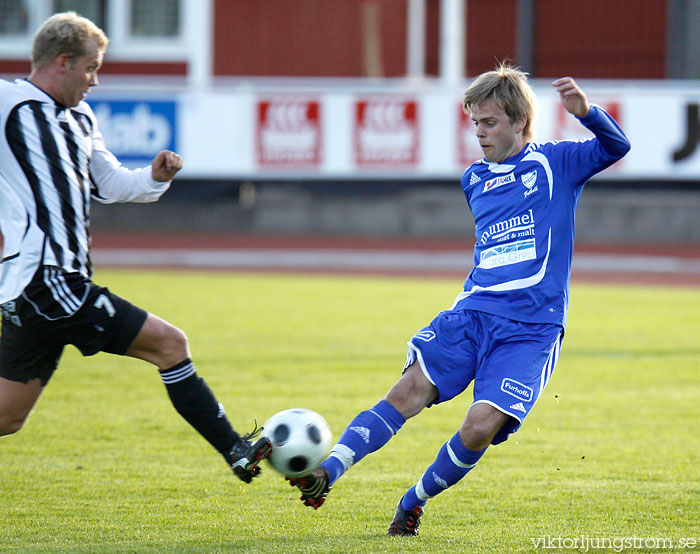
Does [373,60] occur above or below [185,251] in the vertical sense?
above

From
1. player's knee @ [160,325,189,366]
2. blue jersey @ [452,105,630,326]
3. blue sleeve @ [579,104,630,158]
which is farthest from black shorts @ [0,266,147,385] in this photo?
blue sleeve @ [579,104,630,158]

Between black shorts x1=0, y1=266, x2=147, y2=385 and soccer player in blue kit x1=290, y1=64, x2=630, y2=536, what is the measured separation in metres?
0.98

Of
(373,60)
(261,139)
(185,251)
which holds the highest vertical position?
(373,60)

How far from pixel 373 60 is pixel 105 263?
857 cm

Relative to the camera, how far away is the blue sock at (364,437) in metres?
3.96

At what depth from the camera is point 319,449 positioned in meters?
3.93

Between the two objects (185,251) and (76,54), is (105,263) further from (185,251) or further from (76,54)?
(76,54)

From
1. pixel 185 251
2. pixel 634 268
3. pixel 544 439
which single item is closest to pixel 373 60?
pixel 185 251

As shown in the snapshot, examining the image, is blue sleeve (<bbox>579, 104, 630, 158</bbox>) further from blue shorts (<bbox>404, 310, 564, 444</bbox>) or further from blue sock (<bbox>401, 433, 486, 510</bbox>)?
blue sock (<bbox>401, 433, 486, 510</bbox>)

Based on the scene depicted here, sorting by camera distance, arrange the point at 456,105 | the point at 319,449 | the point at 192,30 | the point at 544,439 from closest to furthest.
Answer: the point at 319,449 < the point at 544,439 < the point at 456,105 < the point at 192,30

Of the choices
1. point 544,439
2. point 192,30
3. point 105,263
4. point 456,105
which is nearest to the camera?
point 544,439

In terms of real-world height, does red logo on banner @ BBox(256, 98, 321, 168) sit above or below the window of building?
below

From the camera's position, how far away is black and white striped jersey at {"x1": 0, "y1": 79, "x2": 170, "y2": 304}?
394 centimetres

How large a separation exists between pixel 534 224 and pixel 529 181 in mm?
188
